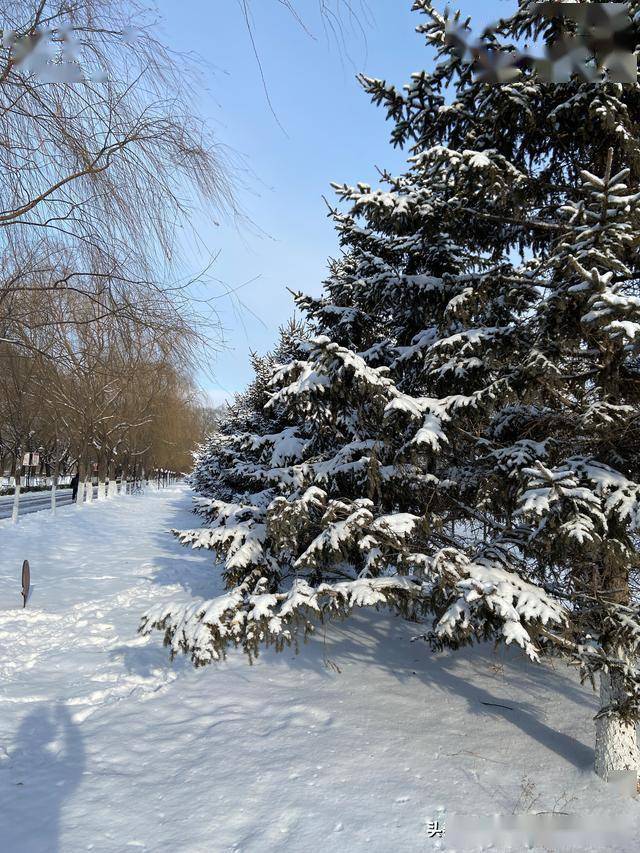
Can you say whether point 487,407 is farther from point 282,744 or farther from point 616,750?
point 282,744

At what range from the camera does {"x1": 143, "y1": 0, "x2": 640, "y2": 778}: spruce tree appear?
3.89 meters

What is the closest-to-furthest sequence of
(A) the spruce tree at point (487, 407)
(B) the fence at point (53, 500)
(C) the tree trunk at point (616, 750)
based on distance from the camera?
1. (A) the spruce tree at point (487, 407)
2. (C) the tree trunk at point (616, 750)
3. (B) the fence at point (53, 500)

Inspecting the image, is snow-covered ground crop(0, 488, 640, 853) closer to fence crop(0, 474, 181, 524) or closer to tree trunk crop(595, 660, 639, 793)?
tree trunk crop(595, 660, 639, 793)

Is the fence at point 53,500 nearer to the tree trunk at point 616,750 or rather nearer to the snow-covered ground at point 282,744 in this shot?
the snow-covered ground at point 282,744

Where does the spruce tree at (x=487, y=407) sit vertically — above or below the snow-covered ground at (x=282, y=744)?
above

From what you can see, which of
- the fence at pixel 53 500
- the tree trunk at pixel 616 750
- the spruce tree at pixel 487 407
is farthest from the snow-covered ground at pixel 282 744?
the fence at pixel 53 500

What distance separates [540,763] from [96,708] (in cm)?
429

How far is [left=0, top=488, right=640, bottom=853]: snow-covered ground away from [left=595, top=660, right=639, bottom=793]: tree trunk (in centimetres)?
17

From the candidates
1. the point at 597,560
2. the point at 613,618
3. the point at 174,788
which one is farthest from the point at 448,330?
the point at 174,788

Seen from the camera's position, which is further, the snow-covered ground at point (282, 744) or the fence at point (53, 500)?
the fence at point (53, 500)

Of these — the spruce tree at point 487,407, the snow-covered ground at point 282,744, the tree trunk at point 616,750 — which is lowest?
the snow-covered ground at point 282,744

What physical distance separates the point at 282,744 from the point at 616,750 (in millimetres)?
2841

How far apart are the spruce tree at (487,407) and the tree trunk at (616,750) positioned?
0.06 ft

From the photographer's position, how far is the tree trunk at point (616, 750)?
4.22m
